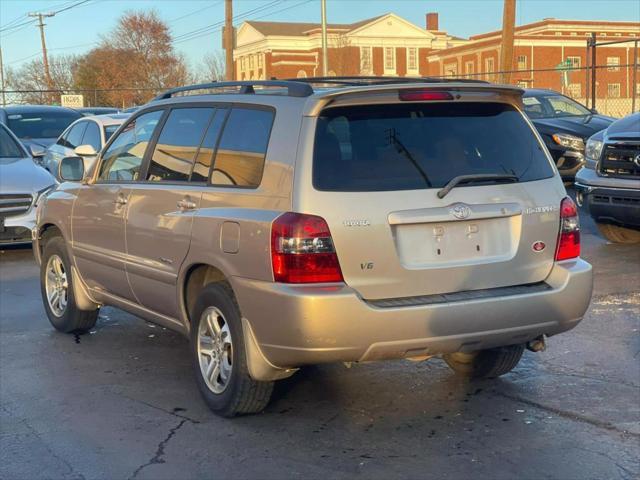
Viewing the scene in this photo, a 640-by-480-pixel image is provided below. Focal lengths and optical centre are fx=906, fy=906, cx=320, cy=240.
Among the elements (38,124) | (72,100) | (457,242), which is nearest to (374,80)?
(457,242)

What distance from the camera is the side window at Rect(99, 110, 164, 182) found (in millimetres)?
5934

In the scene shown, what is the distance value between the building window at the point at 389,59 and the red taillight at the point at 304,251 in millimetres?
71876

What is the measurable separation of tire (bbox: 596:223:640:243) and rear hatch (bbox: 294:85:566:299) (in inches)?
225

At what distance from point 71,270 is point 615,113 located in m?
44.6

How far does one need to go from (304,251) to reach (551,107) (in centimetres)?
1302

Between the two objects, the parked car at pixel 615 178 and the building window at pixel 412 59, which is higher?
the building window at pixel 412 59

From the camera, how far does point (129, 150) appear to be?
6.14 m

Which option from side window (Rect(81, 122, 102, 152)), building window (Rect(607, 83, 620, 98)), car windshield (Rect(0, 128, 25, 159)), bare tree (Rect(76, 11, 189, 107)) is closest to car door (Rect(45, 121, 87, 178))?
side window (Rect(81, 122, 102, 152))

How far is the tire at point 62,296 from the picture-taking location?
675 cm

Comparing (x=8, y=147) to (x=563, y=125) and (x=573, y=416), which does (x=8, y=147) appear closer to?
(x=563, y=125)

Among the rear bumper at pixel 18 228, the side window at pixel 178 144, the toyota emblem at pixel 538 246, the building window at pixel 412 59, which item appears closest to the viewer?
the toyota emblem at pixel 538 246

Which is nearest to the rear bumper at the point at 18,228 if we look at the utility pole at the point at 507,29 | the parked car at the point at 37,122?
the parked car at the point at 37,122

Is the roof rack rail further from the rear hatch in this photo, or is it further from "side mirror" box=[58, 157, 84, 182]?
"side mirror" box=[58, 157, 84, 182]

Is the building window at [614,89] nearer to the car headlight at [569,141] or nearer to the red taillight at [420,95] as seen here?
the car headlight at [569,141]
